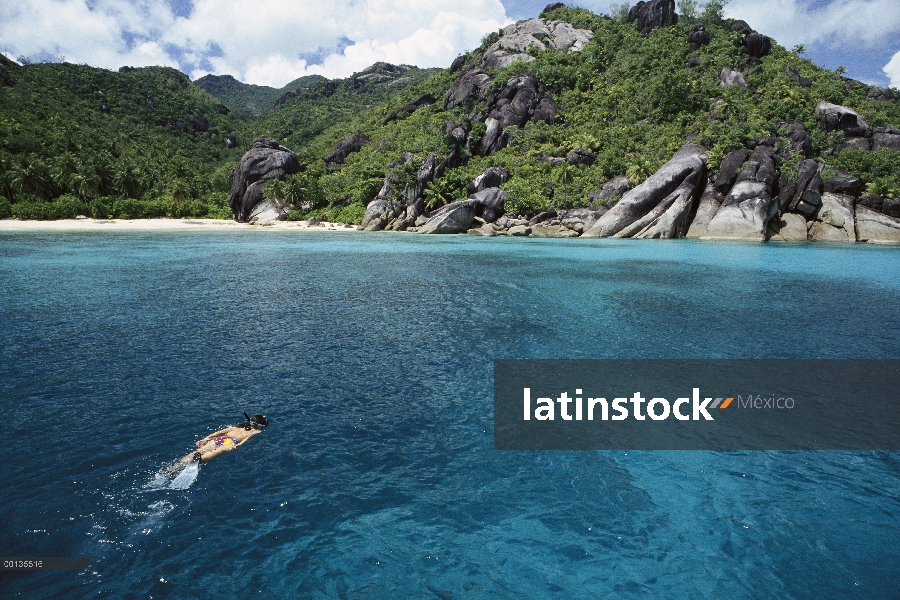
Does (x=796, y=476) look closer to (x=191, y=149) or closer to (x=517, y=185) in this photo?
(x=517, y=185)

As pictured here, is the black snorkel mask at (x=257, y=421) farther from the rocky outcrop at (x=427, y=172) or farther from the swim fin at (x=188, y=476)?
the rocky outcrop at (x=427, y=172)

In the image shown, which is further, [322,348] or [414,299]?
[414,299]

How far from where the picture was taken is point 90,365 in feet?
37.3

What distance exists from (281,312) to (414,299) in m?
5.37

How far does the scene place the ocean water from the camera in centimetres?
545

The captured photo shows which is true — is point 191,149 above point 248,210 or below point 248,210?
above

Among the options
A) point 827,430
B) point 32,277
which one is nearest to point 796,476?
point 827,430

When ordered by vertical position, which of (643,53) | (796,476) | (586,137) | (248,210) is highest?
(643,53)

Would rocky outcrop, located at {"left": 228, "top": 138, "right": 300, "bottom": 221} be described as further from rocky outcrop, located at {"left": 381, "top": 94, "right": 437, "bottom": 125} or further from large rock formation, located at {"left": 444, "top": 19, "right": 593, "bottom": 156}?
large rock formation, located at {"left": 444, "top": 19, "right": 593, "bottom": 156}

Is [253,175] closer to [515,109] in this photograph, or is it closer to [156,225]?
[156,225]

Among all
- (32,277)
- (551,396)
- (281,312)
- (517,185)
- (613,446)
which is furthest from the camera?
(517,185)

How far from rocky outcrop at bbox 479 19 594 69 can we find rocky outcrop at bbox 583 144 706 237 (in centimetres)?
5287

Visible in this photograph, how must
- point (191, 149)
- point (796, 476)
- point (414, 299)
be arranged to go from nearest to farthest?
point (796, 476)
point (414, 299)
point (191, 149)

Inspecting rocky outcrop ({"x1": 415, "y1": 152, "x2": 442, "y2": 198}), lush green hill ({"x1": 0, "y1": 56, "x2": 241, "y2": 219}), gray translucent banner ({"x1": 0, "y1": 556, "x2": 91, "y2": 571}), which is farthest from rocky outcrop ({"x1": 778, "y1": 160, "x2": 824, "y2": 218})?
lush green hill ({"x1": 0, "y1": 56, "x2": 241, "y2": 219})
